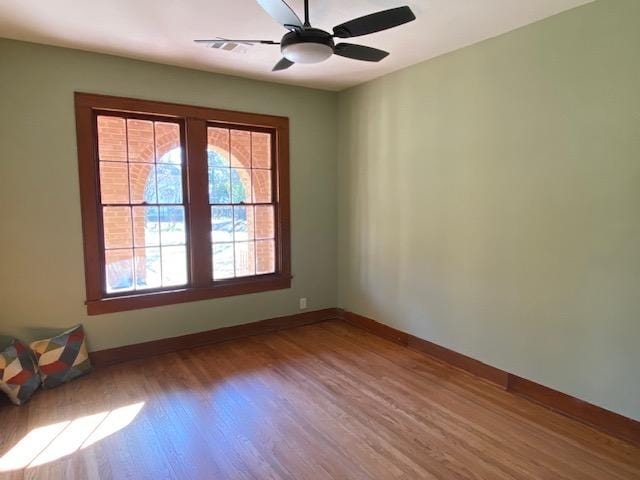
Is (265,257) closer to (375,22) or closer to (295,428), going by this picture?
(295,428)

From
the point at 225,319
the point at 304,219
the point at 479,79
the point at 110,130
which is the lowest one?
the point at 225,319

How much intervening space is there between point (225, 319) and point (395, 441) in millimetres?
2351

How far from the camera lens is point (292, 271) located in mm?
4738

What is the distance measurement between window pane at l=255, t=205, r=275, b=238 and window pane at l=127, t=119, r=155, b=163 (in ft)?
4.08

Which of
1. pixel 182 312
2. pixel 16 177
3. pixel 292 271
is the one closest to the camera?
pixel 16 177

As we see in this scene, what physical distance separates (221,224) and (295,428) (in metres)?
2.29

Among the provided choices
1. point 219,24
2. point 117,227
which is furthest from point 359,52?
point 117,227

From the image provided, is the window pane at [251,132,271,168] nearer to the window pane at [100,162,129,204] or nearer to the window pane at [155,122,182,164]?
the window pane at [155,122,182,164]

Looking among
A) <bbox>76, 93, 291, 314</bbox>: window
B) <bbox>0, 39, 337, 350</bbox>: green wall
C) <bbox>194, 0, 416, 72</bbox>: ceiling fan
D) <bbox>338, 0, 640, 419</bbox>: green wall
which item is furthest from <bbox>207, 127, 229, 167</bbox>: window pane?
<bbox>194, 0, 416, 72</bbox>: ceiling fan

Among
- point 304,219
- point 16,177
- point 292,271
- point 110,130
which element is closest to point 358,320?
point 292,271

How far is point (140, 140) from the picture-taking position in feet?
12.3

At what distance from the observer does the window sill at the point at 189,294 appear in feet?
12.0

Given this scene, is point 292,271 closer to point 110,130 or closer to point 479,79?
point 110,130

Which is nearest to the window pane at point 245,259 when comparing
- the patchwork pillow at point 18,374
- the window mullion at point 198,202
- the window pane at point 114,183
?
the window mullion at point 198,202
